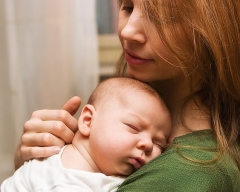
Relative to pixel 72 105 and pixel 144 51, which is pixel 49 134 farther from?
pixel 144 51

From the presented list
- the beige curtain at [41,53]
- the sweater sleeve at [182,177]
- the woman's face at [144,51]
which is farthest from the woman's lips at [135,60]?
the beige curtain at [41,53]

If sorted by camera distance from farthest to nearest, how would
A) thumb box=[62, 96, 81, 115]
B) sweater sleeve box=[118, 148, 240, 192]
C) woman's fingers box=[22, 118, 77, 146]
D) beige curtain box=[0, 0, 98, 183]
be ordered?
beige curtain box=[0, 0, 98, 183] → thumb box=[62, 96, 81, 115] → woman's fingers box=[22, 118, 77, 146] → sweater sleeve box=[118, 148, 240, 192]

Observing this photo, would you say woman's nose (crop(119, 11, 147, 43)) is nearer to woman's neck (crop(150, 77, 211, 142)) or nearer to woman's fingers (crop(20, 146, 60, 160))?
woman's neck (crop(150, 77, 211, 142))

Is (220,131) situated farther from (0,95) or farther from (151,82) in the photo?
(0,95)

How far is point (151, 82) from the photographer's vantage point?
1.28m

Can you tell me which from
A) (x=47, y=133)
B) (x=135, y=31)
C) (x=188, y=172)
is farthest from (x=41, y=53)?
(x=188, y=172)

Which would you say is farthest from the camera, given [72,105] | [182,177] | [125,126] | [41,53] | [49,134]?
[41,53]

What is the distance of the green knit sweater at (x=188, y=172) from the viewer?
992 mm

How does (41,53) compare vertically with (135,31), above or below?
below

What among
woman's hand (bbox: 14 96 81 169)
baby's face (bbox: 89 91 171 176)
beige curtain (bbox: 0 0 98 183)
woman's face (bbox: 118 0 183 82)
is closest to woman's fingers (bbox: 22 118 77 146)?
woman's hand (bbox: 14 96 81 169)

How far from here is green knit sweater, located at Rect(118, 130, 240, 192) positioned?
3.26 feet

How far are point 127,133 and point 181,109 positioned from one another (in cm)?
20

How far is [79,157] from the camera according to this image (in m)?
1.12

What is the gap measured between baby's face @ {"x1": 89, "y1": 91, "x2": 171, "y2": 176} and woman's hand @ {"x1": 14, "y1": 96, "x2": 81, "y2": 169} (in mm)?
114
